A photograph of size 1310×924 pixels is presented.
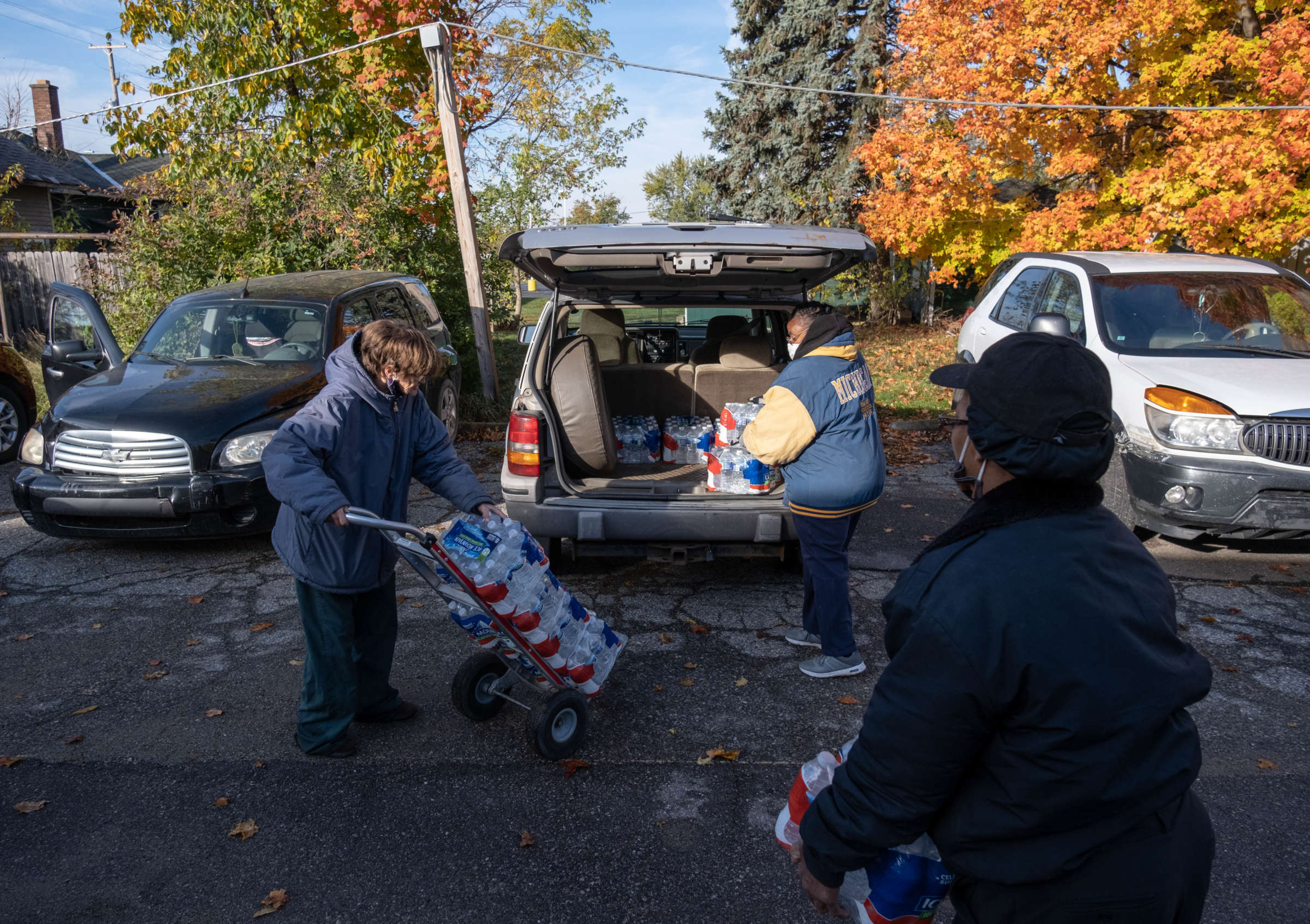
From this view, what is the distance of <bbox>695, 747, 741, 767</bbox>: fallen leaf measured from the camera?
140 inches

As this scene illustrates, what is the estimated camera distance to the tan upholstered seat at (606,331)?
6543mm

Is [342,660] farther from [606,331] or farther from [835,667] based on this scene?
[606,331]

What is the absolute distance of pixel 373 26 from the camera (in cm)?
1312

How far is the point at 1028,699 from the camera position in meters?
1.40

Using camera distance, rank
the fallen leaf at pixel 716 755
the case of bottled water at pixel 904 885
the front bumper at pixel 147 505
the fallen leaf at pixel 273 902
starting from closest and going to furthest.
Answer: the case of bottled water at pixel 904 885 → the fallen leaf at pixel 273 902 → the fallen leaf at pixel 716 755 → the front bumper at pixel 147 505

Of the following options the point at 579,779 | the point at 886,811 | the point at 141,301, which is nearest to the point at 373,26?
the point at 141,301

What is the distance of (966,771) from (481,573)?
2.05 metres

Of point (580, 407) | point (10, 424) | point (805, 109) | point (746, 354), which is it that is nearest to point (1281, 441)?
point (746, 354)

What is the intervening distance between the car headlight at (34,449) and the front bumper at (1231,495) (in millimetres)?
7362

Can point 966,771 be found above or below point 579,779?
above

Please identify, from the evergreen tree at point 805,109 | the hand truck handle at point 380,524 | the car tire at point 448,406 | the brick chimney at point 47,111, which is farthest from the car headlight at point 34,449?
the brick chimney at point 47,111

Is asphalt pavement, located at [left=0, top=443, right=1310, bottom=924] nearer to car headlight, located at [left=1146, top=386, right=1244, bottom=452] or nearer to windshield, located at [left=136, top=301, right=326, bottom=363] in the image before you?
car headlight, located at [left=1146, top=386, right=1244, bottom=452]

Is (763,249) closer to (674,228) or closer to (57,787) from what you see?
(674,228)

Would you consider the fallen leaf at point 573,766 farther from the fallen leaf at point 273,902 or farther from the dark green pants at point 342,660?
the fallen leaf at point 273,902
